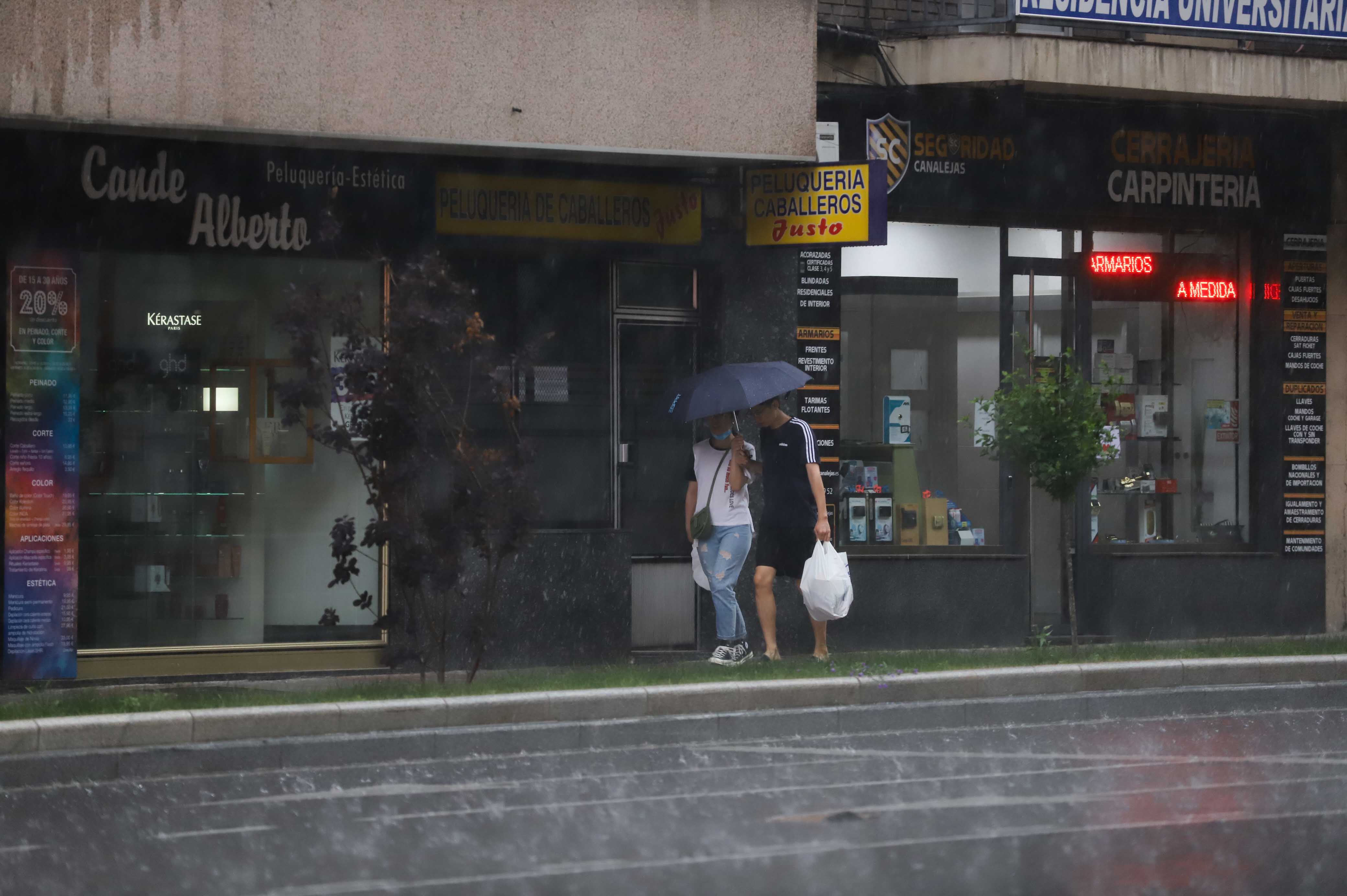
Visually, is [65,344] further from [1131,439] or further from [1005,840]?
[1131,439]

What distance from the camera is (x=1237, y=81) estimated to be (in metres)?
13.7

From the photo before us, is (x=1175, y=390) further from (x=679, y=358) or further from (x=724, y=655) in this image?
(x=724, y=655)

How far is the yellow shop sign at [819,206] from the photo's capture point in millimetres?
12438

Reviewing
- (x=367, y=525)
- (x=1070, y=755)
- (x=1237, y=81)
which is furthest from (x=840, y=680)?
(x=1237, y=81)

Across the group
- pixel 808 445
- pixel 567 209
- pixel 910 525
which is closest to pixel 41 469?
pixel 567 209

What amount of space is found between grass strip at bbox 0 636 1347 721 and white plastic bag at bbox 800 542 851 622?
35 cm

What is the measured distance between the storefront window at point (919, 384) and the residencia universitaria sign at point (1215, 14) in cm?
194

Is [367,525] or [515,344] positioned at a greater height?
[515,344]

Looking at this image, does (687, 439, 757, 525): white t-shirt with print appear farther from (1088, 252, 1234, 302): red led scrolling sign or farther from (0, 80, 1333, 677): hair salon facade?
(1088, 252, 1234, 302): red led scrolling sign

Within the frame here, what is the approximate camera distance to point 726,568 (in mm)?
11945

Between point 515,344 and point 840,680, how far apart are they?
425 centimetres

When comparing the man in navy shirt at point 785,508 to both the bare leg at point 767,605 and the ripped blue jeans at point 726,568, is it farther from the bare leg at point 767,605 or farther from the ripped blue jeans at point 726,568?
the ripped blue jeans at point 726,568

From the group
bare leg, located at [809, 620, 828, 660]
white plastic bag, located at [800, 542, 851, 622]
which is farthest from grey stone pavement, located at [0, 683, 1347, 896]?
bare leg, located at [809, 620, 828, 660]

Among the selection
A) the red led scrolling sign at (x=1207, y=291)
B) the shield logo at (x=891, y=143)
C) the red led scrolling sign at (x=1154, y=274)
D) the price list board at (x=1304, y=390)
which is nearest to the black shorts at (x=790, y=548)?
the shield logo at (x=891, y=143)
